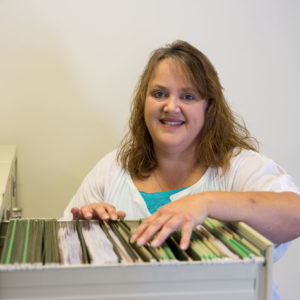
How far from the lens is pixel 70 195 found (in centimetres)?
203

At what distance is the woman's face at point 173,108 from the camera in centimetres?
141

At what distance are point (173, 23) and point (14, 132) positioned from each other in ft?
2.70

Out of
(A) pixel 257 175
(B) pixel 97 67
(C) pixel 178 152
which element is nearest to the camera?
(A) pixel 257 175

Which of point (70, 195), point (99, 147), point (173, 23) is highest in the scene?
point (173, 23)

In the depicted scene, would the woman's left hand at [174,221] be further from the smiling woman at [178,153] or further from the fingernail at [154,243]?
the smiling woman at [178,153]

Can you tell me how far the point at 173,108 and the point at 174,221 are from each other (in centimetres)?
63

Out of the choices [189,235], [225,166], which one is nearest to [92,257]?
[189,235]

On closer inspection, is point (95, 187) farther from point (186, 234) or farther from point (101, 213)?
point (186, 234)

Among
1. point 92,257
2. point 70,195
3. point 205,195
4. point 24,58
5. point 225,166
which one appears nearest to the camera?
point 92,257

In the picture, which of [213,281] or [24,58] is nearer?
[213,281]

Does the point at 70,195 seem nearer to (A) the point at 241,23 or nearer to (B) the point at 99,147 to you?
(B) the point at 99,147

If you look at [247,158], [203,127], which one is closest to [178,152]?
[203,127]

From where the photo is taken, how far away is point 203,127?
152 centimetres

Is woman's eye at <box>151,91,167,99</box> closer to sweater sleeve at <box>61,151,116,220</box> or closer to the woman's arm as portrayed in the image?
sweater sleeve at <box>61,151,116,220</box>
